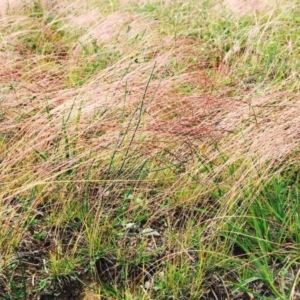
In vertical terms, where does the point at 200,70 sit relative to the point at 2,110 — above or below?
below

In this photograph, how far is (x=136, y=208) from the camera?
1955 mm

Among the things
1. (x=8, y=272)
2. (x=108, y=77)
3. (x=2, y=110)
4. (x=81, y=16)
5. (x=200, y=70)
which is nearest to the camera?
(x=8, y=272)

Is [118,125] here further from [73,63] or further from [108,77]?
[73,63]

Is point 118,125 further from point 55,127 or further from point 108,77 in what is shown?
point 108,77

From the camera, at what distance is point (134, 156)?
208cm

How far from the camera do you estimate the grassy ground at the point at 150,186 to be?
172 cm

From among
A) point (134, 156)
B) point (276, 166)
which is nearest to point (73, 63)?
point (134, 156)

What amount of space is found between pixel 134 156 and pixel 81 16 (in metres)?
2.28

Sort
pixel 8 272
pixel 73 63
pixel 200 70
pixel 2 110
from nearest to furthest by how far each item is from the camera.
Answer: pixel 8 272 < pixel 2 110 < pixel 200 70 < pixel 73 63

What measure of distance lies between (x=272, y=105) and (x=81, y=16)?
228 centimetres

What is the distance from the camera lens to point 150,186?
206cm

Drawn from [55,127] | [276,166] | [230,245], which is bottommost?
[230,245]

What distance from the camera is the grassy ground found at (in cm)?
172

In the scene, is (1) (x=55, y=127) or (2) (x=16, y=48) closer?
(1) (x=55, y=127)
